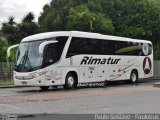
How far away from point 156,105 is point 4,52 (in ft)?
95.4

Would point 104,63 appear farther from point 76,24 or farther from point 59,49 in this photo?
point 76,24

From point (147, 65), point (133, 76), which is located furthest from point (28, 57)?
point (147, 65)

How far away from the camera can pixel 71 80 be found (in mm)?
25484

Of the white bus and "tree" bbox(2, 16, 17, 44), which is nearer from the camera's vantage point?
the white bus

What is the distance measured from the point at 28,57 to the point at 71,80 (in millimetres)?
3194

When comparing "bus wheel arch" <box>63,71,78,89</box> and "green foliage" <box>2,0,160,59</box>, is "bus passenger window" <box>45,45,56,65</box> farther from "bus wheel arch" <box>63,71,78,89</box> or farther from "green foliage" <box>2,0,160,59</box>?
"green foliage" <box>2,0,160,59</box>

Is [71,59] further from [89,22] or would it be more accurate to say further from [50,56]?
[89,22]

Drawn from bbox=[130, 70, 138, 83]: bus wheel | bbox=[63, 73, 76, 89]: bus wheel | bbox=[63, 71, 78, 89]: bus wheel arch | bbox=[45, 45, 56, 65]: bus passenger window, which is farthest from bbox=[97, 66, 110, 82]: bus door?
bbox=[45, 45, 56, 65]: bus passenger window

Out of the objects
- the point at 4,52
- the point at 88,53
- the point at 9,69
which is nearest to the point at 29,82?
the point at 88,53

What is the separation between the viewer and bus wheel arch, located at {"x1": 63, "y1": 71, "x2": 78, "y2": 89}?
82.4 ft

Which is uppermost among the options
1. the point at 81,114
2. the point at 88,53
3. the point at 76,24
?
the point at 76,24

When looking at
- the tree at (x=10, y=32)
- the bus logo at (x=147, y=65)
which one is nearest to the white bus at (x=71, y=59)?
the bus logo at (x=147, y=65)

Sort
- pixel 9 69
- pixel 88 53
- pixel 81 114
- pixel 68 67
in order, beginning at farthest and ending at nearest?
1. pixel 9 69
2. pixel 88 53
3. pixel 68 67
4. pixel 81 114

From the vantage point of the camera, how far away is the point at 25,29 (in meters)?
60.0
